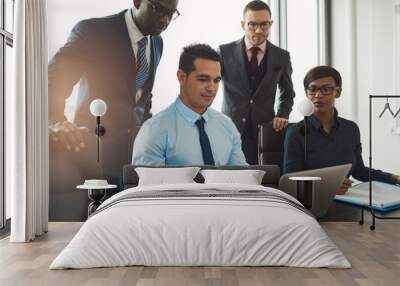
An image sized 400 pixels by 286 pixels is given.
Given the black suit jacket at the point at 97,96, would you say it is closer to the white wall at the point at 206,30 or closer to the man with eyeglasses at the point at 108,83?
the man with eyeglasses at the point at 108,83

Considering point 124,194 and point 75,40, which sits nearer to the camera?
point 124,194

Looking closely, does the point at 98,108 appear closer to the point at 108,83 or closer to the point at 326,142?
the point at 108,83

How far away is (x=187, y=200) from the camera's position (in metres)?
4.59

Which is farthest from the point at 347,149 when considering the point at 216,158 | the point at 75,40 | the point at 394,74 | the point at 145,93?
the point at 75,40

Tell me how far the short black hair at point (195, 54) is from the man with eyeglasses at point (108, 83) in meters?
0.30

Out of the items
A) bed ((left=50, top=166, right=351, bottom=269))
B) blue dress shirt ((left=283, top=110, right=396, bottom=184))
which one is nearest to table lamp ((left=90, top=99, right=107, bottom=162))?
blue dress shirt ((left=283, top=110, right=396, bottom=184))

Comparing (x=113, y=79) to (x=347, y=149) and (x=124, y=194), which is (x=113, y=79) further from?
(x=347, y=149)

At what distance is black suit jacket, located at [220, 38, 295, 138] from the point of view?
267 inches

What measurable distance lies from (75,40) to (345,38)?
3292 millimetres

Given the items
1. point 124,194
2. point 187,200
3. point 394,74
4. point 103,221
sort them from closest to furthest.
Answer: point 103,221 < point 187,200 < point 124,194 < point 394,74

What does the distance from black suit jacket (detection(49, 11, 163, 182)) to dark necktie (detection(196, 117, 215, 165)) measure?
645 mm

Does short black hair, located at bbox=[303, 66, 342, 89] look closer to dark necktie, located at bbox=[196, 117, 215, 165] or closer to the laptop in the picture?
the laptop

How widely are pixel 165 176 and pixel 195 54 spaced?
1611mm

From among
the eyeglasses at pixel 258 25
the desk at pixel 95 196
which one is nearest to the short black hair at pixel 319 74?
the eyeglasses at pixel 258 25
